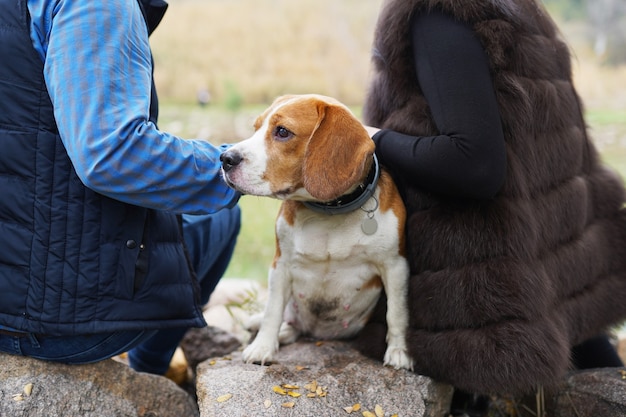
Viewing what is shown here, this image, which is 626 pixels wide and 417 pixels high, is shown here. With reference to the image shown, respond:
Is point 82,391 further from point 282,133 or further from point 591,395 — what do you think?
point 591,395

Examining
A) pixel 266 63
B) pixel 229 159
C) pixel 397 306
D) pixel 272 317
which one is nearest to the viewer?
pixel 229 159

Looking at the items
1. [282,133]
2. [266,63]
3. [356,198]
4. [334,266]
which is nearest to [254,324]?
[334,266]

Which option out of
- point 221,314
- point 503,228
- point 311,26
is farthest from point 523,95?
point 311,26

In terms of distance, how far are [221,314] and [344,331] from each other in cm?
133

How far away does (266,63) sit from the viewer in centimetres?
912

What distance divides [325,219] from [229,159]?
0.41 meters

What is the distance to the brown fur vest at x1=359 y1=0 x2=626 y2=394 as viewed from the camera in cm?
192

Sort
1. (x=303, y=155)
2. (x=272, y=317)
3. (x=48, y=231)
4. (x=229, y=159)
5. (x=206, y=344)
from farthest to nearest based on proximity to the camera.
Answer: (x=206, y=344) < (x=272, y=317) < (x=303, y=155) < (x=229, y=159) < (x=48, y=231)

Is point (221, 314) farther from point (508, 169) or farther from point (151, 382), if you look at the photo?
point (508, 169)

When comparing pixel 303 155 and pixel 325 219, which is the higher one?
pixel 303 155

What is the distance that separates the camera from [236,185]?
193 cm

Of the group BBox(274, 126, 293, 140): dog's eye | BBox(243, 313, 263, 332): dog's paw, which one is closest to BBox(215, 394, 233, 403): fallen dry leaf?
BBox(243, 313, 263, 332): dog's paw

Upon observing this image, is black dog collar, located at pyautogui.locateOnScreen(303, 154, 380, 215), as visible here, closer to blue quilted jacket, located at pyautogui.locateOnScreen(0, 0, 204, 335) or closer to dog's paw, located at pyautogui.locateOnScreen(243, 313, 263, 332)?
blue quilted jacket, located at pyautogui.locateOnScreen(0, 0, 204, 335)

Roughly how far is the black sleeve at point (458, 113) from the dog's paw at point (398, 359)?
550 mm
